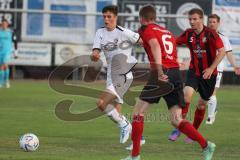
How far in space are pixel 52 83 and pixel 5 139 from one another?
12.6 metres

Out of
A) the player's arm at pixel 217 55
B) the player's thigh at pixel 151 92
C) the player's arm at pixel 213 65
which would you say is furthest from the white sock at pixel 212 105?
the player's thigh at pixel 151 92

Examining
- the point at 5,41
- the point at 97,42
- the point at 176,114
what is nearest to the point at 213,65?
the point at 176,114

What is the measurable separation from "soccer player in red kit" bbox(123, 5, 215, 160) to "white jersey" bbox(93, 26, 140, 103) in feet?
6.24

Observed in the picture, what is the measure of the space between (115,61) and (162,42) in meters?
2.47

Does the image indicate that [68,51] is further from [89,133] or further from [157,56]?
[157,56]

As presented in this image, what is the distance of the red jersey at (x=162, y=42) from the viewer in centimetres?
1031

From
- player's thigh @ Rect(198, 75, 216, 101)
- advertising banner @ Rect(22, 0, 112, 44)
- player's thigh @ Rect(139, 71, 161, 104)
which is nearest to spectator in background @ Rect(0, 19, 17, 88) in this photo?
advertising banner @ Rect(22, 0, 112, 44)

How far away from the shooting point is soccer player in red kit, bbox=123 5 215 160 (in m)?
10.2

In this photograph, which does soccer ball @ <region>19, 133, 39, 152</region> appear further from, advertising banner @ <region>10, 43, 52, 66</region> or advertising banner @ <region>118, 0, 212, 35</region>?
advertising banner @ <region>118, 0, 212, 35</region>

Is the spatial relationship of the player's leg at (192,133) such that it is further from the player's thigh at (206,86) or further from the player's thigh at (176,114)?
the player's thigh at (206,86)

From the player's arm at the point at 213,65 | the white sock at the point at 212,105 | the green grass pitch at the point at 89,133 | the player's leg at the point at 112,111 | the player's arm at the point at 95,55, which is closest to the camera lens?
the green grass pitch at the point at 89,133

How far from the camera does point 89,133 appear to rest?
13633 millimetres

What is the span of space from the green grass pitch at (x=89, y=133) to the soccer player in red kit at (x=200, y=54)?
32.2 inches

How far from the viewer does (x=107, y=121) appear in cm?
1591
